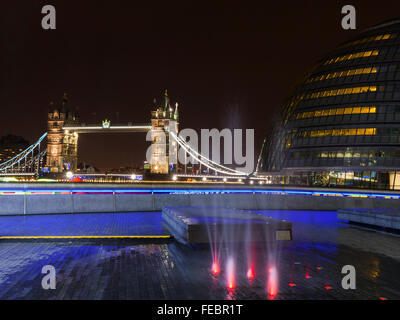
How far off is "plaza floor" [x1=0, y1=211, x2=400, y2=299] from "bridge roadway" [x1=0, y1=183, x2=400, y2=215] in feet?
17.2

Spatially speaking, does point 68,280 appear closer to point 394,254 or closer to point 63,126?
point 394,254

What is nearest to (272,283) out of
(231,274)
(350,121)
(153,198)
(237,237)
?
(231,274)

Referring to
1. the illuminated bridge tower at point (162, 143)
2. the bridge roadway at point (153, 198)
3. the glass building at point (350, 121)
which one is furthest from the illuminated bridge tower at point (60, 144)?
the bridge roadway at point (153, 198)

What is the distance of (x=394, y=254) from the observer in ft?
39.2

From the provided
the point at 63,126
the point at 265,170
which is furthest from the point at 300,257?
the point at 63,126

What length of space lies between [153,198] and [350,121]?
35651 millimetres

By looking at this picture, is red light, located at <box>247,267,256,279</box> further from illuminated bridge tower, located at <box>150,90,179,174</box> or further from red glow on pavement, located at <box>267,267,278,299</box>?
illuminated bridge tower, located at <box>150,90,179,174</box>

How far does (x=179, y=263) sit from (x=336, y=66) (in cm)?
5209

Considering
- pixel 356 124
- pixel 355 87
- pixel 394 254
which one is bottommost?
pixel 394 254

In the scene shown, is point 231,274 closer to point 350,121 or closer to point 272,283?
point 272,283

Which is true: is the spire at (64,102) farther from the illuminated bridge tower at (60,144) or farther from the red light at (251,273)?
the red light at (251,273)

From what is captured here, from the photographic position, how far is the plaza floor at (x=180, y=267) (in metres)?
7.89

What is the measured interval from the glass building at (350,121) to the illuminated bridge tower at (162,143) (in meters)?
43.9
